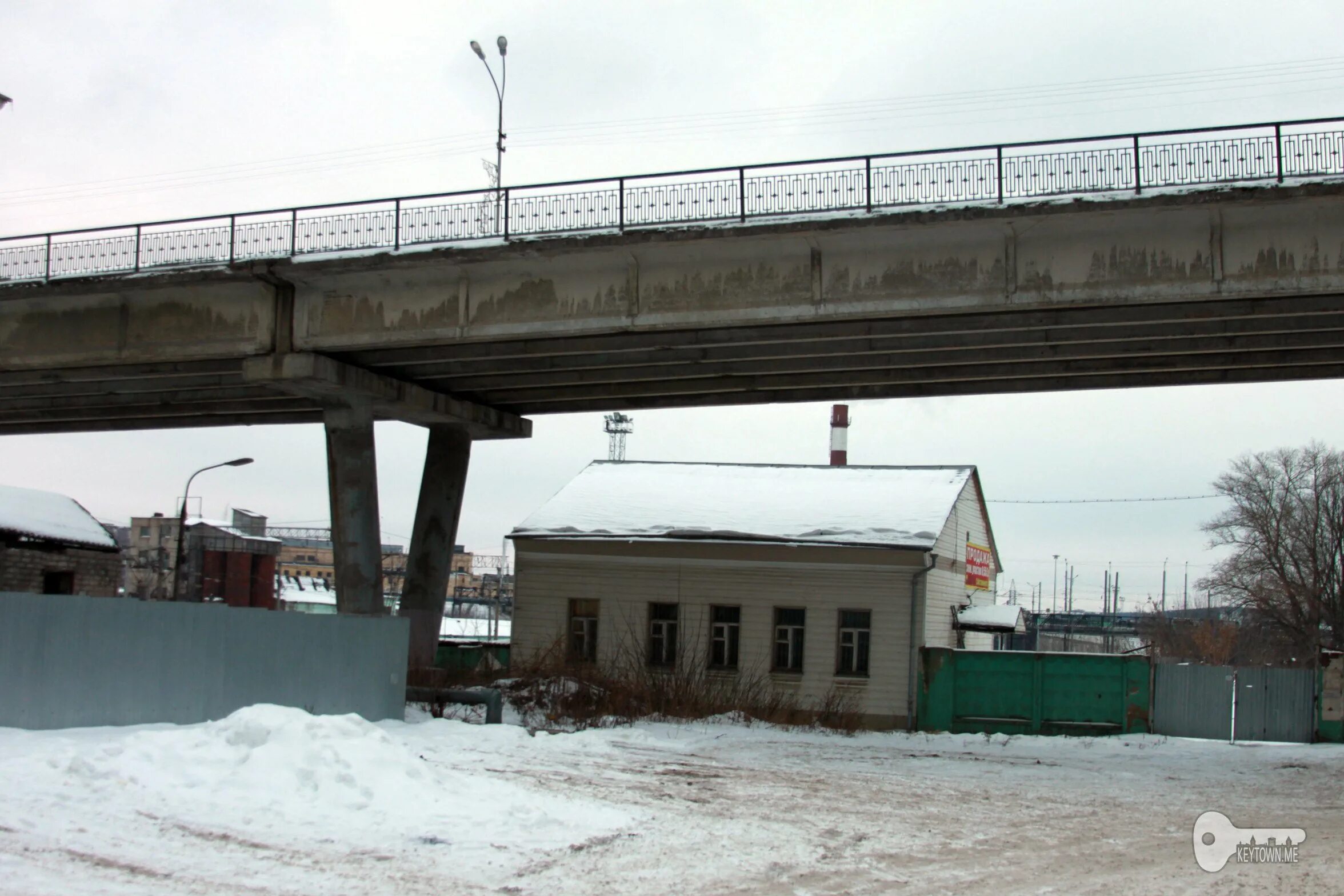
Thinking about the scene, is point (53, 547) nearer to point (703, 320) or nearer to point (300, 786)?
point (703, 320)

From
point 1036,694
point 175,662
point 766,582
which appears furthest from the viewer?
point 766,582

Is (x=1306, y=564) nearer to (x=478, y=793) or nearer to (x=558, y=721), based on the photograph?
(x=558, y=721)

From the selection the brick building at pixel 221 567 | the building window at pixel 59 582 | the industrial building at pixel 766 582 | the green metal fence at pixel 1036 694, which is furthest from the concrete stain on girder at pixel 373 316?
the brick building at pixel 221 567

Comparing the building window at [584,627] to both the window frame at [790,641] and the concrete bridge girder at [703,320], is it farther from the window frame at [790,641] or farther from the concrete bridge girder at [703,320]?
the window frame at [790,641]

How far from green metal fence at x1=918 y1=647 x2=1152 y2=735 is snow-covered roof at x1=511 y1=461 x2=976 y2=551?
9.58ft

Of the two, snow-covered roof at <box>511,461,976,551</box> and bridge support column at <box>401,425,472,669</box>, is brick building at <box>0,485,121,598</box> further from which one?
snow-covered roof at <box>511,461,976,551</box>

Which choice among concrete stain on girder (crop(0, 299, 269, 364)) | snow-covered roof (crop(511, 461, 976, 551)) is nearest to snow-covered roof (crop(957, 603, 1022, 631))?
snow-covered roof (crop(511, 461, 976, 551))

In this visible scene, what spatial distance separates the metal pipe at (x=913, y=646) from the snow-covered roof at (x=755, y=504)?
2.02 ft

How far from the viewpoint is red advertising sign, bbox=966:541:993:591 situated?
32.3 m

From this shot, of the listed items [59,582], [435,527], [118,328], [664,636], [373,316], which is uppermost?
[373,316]

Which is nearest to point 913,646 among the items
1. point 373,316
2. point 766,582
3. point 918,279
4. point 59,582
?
point 766,582

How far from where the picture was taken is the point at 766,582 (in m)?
28.1

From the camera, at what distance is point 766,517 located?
2952 centimetres

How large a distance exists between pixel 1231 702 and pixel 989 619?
270 inches
